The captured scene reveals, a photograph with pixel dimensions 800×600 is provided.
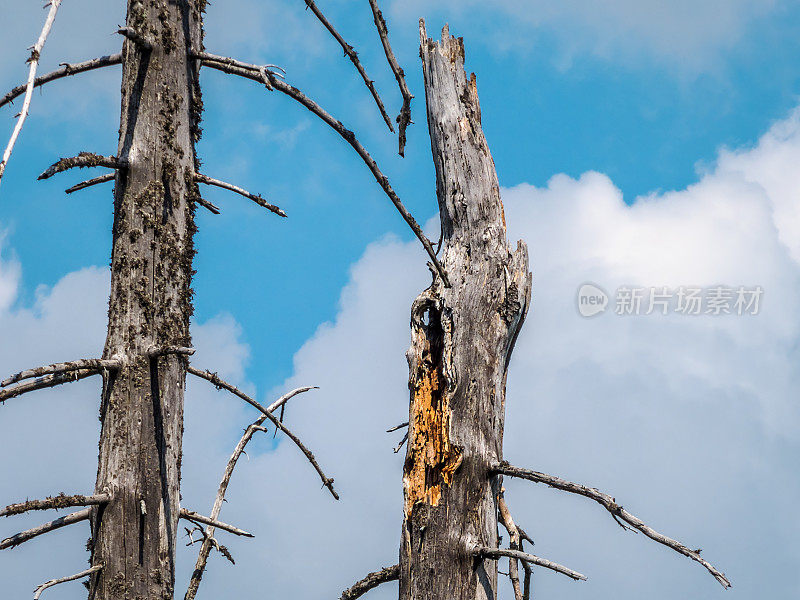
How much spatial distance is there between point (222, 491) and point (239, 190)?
262 cm

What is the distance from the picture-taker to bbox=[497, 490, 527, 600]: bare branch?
5766 millimetres

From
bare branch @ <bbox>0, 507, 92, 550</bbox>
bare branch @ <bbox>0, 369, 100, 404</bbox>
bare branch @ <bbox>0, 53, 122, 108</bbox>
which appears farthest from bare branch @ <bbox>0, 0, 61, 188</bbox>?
bare branch @ <bbox>0, 507, 92, 550</bbox>

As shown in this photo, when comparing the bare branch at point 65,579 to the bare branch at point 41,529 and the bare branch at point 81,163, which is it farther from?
the bare branch at point 81,163

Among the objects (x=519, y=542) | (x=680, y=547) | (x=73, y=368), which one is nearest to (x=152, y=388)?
(x=73, y=368)

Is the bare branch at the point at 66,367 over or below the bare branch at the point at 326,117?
below

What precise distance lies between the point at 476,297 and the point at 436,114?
1.69 m

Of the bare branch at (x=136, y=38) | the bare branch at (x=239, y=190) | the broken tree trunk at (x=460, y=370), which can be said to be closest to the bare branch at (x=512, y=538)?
the broken tree trunk at (x=460, y=370)

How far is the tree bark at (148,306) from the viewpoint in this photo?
4.66m


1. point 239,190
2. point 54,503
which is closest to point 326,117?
point 239,190

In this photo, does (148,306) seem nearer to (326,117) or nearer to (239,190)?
(239,190)

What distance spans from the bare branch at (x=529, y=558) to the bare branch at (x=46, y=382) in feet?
9.23

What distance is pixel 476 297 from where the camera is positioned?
5910mm

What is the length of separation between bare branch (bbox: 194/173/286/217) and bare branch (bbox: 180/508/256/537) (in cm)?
210

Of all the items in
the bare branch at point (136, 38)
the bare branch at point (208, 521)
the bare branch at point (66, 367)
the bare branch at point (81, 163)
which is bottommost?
the bare branch at point (208, 521)
